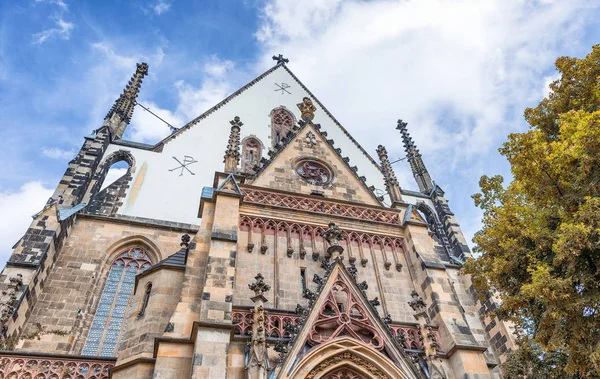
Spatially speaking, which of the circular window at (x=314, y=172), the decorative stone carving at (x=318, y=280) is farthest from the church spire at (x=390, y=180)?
the decorative stone carving at (x=318, y=280)

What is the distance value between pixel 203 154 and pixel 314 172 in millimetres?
6520

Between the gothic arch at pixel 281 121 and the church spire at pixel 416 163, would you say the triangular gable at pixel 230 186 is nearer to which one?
the gothic arch at pixel 281 121

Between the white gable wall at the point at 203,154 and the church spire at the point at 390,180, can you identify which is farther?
the white gable wall at the point at 203,154

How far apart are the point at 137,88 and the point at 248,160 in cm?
760

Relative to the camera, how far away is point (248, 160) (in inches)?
777

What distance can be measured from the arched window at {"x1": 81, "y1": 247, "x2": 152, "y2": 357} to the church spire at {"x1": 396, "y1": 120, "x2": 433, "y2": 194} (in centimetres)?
1489

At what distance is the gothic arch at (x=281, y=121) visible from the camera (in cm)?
2175

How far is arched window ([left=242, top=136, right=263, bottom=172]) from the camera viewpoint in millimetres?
19562

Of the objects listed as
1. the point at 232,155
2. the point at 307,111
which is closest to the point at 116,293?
the point at 232,155

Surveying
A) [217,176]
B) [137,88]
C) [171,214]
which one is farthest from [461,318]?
[137,88]

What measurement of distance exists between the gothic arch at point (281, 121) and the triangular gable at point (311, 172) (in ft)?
15.5

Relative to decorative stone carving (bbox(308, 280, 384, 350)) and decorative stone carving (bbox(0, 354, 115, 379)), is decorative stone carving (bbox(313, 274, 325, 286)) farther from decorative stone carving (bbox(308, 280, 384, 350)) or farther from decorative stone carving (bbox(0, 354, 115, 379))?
decorative stone carving (bbox(0, 354, 115, 379))

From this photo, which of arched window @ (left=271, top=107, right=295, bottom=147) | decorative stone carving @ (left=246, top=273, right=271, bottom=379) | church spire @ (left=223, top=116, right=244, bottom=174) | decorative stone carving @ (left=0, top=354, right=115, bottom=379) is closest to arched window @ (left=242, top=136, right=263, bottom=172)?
arched window @ (left=271, top=107, right=295, bottom=147)

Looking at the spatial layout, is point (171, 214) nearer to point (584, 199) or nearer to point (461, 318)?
point (461, 318)
